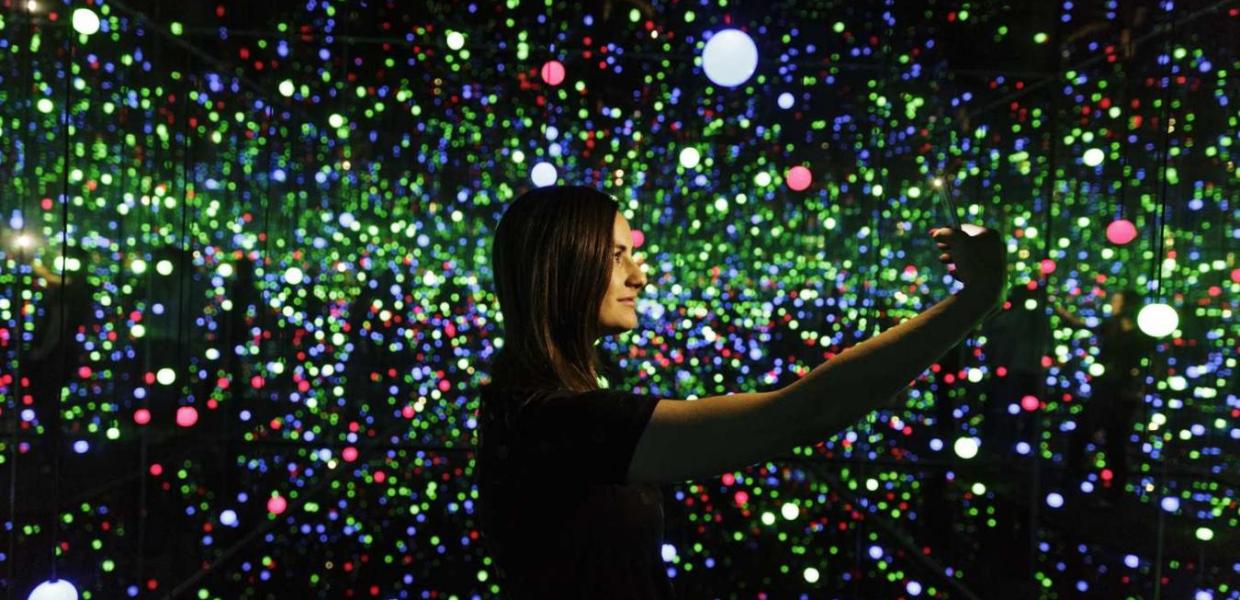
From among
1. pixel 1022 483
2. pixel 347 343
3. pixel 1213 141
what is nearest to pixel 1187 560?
pixel 1022 483

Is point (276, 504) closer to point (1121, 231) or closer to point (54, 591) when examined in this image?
point (54, 591)

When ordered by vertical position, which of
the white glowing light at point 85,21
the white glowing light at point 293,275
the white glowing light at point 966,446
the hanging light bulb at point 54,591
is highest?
the white glowing light at point 85,21

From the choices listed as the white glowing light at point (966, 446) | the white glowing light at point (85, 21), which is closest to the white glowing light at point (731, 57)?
the white glowing light at point (966, 446)

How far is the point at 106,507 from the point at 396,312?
1768mm

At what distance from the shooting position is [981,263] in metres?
0.66

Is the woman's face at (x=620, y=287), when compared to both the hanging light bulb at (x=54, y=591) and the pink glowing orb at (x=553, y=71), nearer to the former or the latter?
the hanging light bulb at (x=54, y=591)

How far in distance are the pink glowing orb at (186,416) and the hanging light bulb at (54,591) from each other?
0.94 meters

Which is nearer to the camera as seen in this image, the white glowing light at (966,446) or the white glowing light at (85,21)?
the white glowing light at (85,21)

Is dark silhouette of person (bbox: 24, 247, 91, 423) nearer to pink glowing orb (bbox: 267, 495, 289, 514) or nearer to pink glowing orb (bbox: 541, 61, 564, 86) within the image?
pink glowing orb (bbox: 267, 495, 289, 514)

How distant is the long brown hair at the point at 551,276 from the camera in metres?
0.79

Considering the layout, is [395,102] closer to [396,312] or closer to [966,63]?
[396,312]

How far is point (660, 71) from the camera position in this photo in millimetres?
3848

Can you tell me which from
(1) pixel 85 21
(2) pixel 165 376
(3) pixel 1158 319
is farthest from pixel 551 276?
(2) pixel 165 376

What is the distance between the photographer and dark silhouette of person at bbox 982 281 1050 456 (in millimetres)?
3811
